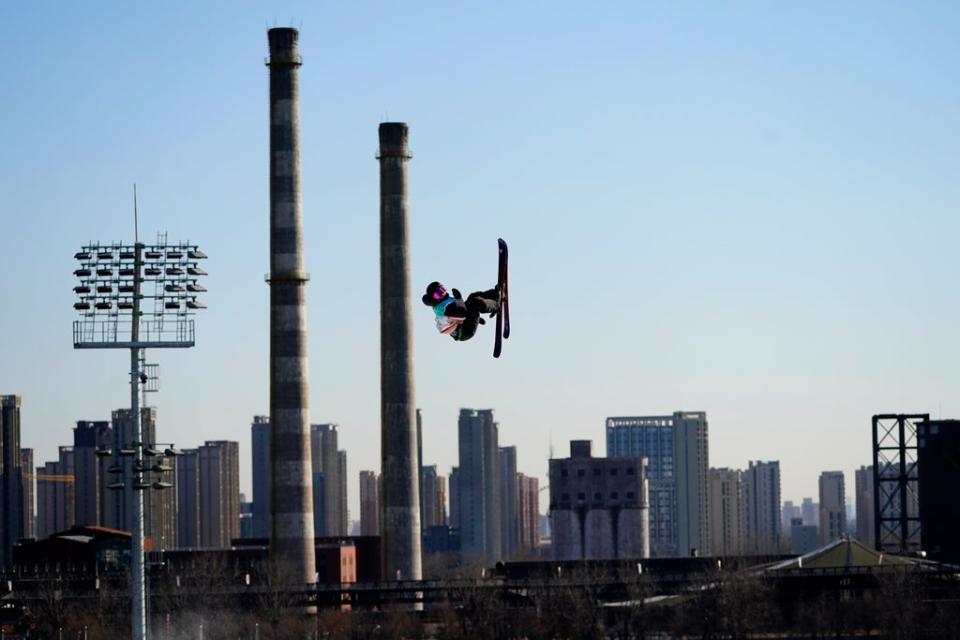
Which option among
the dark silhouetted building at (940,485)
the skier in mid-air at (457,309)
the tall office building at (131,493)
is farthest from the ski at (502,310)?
the dark silhouetted building at (940,485)

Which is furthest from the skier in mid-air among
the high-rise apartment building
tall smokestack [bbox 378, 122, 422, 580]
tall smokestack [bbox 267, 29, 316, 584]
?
the high-rise apartment building

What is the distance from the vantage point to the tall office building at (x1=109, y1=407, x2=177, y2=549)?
178ft

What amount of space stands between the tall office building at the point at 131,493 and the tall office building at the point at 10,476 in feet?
30.4

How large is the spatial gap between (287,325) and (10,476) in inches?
3553

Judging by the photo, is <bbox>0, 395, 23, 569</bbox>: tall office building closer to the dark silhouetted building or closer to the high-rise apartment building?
the high-rise apartment building

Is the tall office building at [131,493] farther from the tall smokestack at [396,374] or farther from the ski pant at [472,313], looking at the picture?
the ski pant at [472,313]

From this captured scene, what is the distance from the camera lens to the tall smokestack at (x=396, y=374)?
107 metres

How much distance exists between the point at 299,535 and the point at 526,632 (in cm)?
1535

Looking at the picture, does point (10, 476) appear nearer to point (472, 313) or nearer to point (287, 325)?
point (287, 325)

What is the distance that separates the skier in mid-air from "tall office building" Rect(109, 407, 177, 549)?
79.7 feet

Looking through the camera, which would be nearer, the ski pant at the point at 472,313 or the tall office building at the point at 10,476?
the ski pant at the point at 472,313

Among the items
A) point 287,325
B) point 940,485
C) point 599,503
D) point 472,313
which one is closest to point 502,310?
point 472,313

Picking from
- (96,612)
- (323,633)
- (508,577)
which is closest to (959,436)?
(508,577)

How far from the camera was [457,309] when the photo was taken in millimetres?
29906
